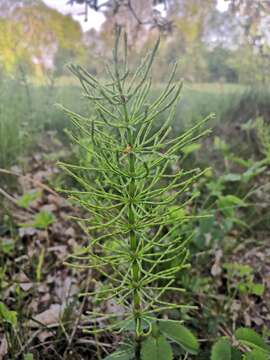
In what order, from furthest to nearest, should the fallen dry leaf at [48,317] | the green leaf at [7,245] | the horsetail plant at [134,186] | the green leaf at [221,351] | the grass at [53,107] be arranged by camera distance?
the grass at [53,107]
the green leaf at [7,245]
the fallen dry leaf at [48,317]
the green leaf at [221,351]
the horsetail plant at [134,186]

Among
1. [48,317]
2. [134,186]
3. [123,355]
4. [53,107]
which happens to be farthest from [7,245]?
[53,107]

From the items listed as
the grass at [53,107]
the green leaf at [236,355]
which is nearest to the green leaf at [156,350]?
the green leaf at [236,355]

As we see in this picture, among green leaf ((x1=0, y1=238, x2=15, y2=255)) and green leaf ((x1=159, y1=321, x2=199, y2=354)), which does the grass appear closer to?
green leaf ((x1=0, y1=238, x2=15, y2=255))

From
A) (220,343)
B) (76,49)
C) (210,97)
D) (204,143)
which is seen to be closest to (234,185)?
(204,143)

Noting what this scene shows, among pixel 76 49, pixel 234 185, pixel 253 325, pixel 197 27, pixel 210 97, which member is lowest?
pixel 253 325

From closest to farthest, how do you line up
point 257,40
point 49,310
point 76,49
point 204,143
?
point 49,310
point 204,143
point 257,40
point 76,49

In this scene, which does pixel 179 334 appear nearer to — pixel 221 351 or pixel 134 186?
pixel 221 351

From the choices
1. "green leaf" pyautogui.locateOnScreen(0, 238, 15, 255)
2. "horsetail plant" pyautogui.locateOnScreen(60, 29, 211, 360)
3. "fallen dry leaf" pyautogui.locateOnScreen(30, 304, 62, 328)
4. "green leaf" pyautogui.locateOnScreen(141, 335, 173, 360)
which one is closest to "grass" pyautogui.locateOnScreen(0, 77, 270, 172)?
"green leaf" pyautogui.locateOnScreen(0, 238, 15, 255)

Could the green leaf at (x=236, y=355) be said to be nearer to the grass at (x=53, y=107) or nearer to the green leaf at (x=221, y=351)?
the green leaf at (x=221, y=351)

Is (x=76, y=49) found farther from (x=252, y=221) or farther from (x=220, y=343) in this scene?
(x=220, y=343)

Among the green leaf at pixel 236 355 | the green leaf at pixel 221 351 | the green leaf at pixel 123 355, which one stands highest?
the green leaf at pixel 221 351
